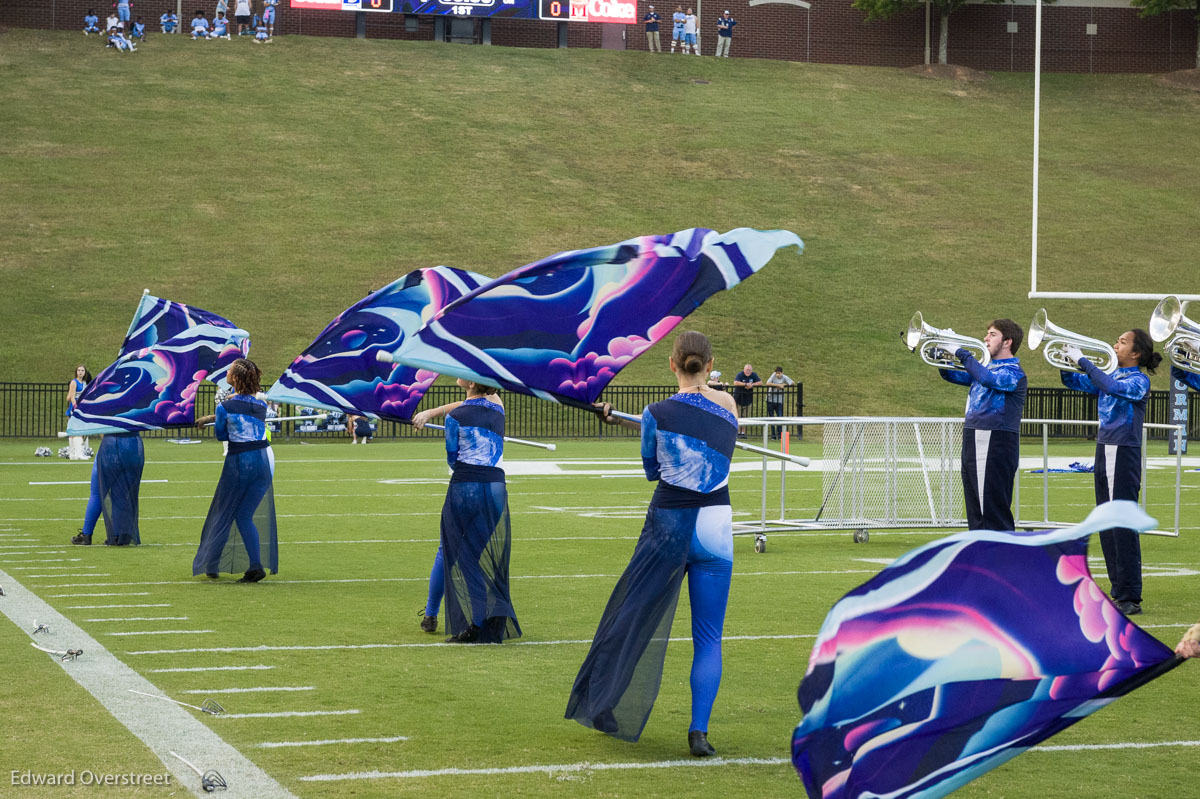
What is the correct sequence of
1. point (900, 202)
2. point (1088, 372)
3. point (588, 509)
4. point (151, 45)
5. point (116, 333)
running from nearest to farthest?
1. point (1088, 372)
2. point (588, 509)
3. point (116, 333)
4. point (900, 202)
5. point (151, 45)

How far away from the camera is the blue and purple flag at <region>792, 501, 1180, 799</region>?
387 centimetres

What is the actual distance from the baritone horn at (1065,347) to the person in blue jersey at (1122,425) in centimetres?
15

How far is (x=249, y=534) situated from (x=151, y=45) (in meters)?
45.9

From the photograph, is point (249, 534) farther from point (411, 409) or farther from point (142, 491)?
point (142, 491)

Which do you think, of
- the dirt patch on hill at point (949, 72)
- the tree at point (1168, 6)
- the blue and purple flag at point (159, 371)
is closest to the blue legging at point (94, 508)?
the blue and purple flag at point (159, 371)

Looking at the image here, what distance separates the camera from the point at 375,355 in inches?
385

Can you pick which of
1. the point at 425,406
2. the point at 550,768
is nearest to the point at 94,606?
Result: the point at 550,768

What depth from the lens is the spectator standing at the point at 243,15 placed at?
2141 inches

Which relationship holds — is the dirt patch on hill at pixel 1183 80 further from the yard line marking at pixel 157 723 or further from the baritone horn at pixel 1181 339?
the yard line marking at pixel 157 723

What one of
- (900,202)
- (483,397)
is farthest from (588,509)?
(900,202)

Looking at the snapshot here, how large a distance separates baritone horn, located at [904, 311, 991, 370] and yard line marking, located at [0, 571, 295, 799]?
6048mm

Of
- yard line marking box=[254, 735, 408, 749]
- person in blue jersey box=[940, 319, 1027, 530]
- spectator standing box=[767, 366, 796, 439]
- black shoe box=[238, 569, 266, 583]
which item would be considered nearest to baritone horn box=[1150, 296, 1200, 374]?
person in blue jersey box=[940, 319, 1027, 530]

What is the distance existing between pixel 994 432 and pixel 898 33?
52416 millimetres

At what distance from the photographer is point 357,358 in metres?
9.93
